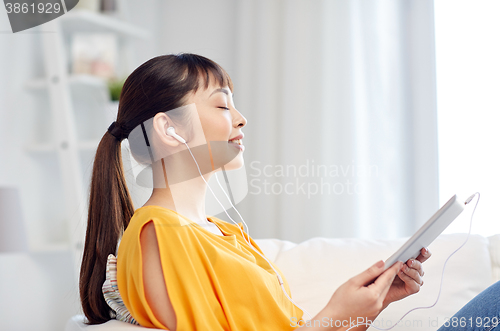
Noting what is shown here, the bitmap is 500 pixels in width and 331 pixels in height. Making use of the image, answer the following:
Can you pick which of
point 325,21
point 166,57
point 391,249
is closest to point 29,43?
point 166,57

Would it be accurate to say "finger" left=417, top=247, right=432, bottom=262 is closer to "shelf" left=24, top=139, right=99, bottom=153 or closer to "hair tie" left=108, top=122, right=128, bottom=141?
"hair tie" left=108, top=122, right=128, bottom=141

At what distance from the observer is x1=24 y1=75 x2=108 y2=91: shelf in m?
1.39

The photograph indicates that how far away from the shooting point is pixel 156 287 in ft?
2.11

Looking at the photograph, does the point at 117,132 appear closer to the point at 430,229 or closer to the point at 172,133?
the point at 172,133

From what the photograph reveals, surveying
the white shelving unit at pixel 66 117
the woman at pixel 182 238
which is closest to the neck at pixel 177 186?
the woman at pixel 182 238

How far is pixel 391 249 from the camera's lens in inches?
44.6

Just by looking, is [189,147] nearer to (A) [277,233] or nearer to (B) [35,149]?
(B) [35,149]

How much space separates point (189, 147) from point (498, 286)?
661 millimetres

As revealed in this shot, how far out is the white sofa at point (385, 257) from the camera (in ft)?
3.29

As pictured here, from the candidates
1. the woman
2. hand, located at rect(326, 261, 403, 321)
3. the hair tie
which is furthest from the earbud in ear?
hand, located at rect(326, 261, 403, 321)

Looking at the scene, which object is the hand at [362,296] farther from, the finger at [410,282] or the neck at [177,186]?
the neck at [177,186]

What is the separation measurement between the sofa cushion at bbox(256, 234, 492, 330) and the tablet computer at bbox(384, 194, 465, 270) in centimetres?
39

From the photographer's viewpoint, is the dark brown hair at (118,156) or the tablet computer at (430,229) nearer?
the tablet computer at (430,229)

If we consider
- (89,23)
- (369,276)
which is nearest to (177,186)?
(369,276)
